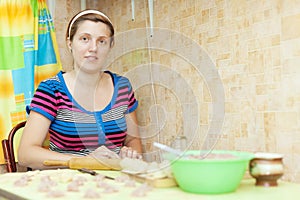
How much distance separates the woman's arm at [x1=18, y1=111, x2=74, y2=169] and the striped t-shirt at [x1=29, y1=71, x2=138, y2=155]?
32 millimetres

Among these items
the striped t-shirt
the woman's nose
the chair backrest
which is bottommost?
the chair backrest

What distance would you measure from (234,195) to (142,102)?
3.94 feet

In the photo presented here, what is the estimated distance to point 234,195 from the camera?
820 mm

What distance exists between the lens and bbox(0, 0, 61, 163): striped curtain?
1.96 metres

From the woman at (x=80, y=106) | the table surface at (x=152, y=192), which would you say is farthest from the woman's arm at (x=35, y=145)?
the table surface at (x=152, y=192)

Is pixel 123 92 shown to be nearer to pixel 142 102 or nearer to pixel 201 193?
pixel 142 102

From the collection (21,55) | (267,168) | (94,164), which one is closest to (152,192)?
(267,168)

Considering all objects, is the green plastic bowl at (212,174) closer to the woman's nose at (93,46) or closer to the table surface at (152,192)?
the table surface at (152,192)

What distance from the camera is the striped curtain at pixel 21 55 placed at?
196cm

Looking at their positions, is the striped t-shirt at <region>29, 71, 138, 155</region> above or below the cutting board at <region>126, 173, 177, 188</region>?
above

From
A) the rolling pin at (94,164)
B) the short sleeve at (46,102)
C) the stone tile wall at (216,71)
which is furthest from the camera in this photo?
the short sleeve at (46,102)

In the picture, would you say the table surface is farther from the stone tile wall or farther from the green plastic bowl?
the stone tile wall

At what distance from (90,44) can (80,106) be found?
0.84 feet

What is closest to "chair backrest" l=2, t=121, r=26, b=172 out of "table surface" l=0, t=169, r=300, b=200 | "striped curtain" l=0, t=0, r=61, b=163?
"striped curtain" l=0, t=0, r=61, b=163
